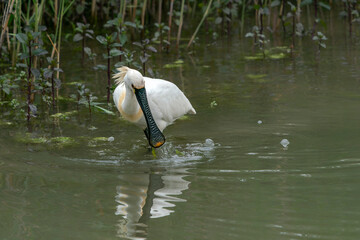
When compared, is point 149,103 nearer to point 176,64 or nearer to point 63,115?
point 63,115

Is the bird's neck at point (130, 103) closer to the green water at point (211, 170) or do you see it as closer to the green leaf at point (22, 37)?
the green water at point (211, 170)

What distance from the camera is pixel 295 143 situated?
5.73m

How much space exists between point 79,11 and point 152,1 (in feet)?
6.74

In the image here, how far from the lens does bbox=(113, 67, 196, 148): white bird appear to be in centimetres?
570

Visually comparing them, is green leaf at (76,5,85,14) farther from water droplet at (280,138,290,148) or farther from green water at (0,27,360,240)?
water droplet at (280,138,290,148)

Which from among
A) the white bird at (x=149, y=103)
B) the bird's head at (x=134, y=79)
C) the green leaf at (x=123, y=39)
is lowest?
the white bird at (x=149, y=103)

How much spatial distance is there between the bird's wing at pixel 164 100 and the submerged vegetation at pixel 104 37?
0.76m

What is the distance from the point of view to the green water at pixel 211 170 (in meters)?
3.85

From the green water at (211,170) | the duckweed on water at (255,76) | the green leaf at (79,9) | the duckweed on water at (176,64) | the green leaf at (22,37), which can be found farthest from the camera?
Answer: the green leaf at (79,9)

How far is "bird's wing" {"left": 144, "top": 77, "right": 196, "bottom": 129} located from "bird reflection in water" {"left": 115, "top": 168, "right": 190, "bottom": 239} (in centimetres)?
118

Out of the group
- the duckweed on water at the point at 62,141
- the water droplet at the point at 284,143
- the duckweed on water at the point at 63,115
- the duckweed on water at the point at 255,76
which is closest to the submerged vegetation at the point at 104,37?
the duckweed on water at the point at 63,115

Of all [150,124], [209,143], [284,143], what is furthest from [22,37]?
[284,143]

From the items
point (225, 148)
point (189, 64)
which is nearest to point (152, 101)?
point (225, 148)

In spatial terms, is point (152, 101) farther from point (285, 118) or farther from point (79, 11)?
point (79, 11)
